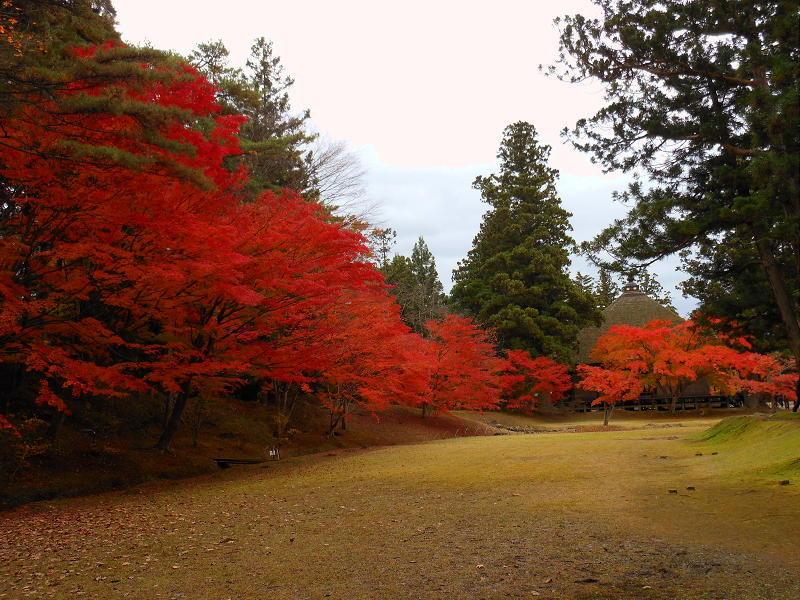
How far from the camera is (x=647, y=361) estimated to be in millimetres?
27625

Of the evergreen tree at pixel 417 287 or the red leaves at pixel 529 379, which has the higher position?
the evergreen tree at pixel 417 287

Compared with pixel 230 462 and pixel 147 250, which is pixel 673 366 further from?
pixel 147 250

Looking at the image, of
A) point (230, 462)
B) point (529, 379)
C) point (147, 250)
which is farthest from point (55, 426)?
point (529, 379)

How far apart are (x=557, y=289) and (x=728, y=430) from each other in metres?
21.0

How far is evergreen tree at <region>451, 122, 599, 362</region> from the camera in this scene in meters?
31.2

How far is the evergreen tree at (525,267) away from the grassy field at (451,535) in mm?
21271

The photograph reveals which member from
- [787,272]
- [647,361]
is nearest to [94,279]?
[787,272]

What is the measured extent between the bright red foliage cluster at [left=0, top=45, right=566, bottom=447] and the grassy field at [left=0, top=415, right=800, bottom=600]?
8.60 feet

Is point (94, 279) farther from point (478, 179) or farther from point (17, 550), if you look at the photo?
point (478, 179)

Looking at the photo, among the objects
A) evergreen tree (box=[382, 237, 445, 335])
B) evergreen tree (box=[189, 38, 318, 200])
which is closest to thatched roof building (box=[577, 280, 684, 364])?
evergreen tree (box=[382, 237, 445, 335])

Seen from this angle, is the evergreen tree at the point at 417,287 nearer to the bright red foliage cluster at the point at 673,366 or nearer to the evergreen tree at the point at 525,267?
the evergreen tree at the point at 525,267

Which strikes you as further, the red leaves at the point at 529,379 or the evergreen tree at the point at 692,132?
the red leaves at the point at 529,379

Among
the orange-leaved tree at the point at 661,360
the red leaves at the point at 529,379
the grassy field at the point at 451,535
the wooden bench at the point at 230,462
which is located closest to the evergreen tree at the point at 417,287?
the red leaves at the point at 529,379

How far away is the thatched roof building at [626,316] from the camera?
3479 cm
